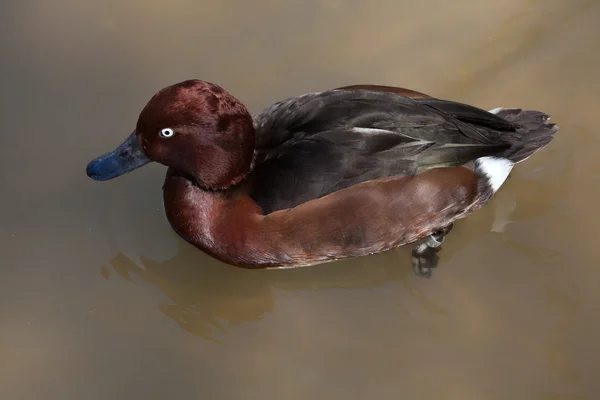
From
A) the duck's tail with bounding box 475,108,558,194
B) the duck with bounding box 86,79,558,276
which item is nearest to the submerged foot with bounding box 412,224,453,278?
the duck with bounding box 86,79,558,276

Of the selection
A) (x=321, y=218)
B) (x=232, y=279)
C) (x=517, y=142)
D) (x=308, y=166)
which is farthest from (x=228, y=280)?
(x=517, y=142)

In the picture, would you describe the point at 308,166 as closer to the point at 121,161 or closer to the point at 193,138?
the point at 193,138

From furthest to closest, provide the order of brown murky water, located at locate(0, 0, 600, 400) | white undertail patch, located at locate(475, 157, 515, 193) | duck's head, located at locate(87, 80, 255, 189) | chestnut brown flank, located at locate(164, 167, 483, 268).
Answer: white undertail patch, located at locate(475, 157, 515, 193), brown murky water, located at locate(0, 0, 600, 400), chestnut brown flank, located at locate(164, 167, 483, 268), duck's head, located at locate(87, 80, 255, 189)

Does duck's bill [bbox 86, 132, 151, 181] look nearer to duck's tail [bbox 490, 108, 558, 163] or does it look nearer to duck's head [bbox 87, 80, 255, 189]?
duck's head [bbox 87, 80, 255, 189]

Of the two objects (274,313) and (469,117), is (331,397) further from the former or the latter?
(469,117)

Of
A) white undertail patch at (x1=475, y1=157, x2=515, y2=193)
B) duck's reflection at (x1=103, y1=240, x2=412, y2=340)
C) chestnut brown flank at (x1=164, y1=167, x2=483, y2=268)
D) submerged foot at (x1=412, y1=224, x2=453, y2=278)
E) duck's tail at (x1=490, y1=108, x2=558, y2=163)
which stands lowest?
duck's reflection at (x1=103, y1=240, x2=412, y2=340)

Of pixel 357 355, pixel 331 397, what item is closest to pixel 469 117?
pixel 357 355
